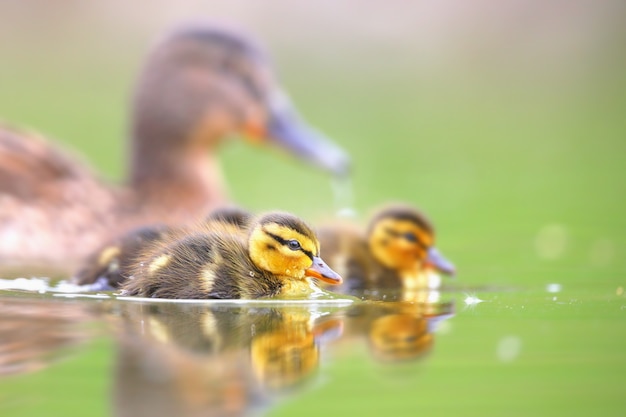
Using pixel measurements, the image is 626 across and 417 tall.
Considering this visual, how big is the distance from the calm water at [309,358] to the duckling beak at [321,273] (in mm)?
100

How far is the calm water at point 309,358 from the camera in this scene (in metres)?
3.37

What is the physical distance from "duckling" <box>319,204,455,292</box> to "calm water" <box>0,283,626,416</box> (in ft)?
3.04

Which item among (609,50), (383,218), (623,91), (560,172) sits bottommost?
(383,218)

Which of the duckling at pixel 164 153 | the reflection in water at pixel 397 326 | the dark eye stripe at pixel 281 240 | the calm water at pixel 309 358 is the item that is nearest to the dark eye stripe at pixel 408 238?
the reflection in water at pixel 397 326

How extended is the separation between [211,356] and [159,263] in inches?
41.5

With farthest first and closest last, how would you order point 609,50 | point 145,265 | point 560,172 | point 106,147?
point 609,50 → point 106,147 → point 560,172 → point 145,265

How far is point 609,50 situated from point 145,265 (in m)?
15.8

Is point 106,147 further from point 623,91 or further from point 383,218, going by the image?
point 623,91

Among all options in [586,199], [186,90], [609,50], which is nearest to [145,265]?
[186,90]

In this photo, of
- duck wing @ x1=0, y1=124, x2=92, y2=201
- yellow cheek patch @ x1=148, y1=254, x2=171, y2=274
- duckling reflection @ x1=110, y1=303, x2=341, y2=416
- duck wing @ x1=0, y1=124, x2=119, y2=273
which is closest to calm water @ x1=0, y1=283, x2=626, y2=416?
duckling reflection @ x1=110, y1=303, x2=341, y2=416

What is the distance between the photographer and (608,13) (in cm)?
1992

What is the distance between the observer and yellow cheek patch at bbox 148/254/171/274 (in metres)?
4.77

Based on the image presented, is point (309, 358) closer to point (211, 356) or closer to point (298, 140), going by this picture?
point (211, 356)

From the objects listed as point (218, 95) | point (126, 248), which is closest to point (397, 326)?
point (126, 248)
